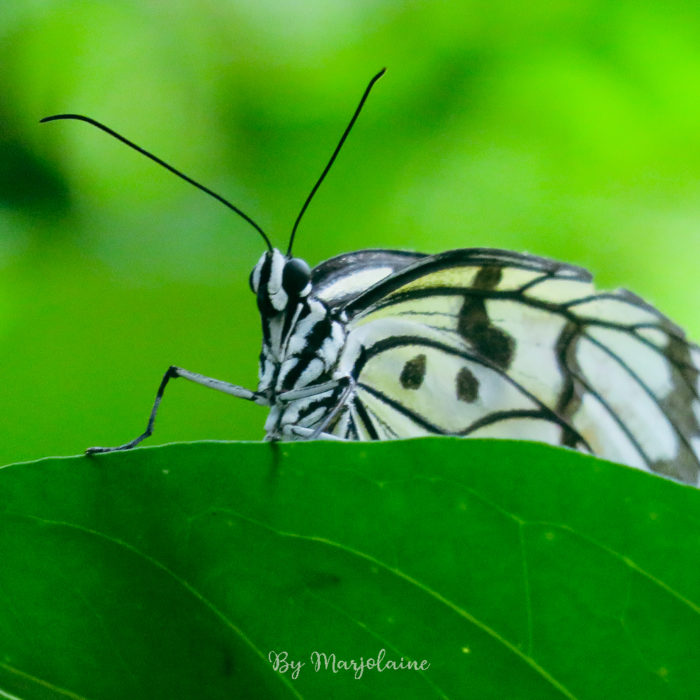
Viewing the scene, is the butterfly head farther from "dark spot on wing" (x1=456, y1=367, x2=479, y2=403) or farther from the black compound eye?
"dark spot on wing" (x1=456, y1=367, x2=479, y2=403)

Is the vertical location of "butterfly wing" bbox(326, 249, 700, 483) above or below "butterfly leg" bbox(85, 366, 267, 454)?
above

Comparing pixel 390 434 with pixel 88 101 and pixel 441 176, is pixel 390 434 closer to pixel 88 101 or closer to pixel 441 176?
pixel 441 176

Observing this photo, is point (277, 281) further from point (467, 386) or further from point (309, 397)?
point (467, 386)

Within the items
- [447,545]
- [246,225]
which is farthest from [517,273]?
[246,225]

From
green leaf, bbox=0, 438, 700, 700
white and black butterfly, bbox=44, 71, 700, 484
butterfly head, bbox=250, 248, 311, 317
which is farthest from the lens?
white and black butterfly, bbox=44, 71, 700, 484

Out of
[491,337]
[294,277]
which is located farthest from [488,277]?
[294,277]

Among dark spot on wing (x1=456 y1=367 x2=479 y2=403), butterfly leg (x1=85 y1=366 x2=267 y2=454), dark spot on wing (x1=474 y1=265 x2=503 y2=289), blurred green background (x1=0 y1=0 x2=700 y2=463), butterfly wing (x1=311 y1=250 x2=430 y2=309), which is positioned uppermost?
blurred green background (x1=0 y1=0 x2=700 y2=463)

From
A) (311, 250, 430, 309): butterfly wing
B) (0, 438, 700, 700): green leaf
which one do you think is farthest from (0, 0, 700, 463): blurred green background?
(0, 438, 700, 700): green leaf

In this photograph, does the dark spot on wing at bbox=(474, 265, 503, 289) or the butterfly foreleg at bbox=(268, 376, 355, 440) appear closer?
the butterfly foreleg at bbox=(268, 376, 355, 440)
